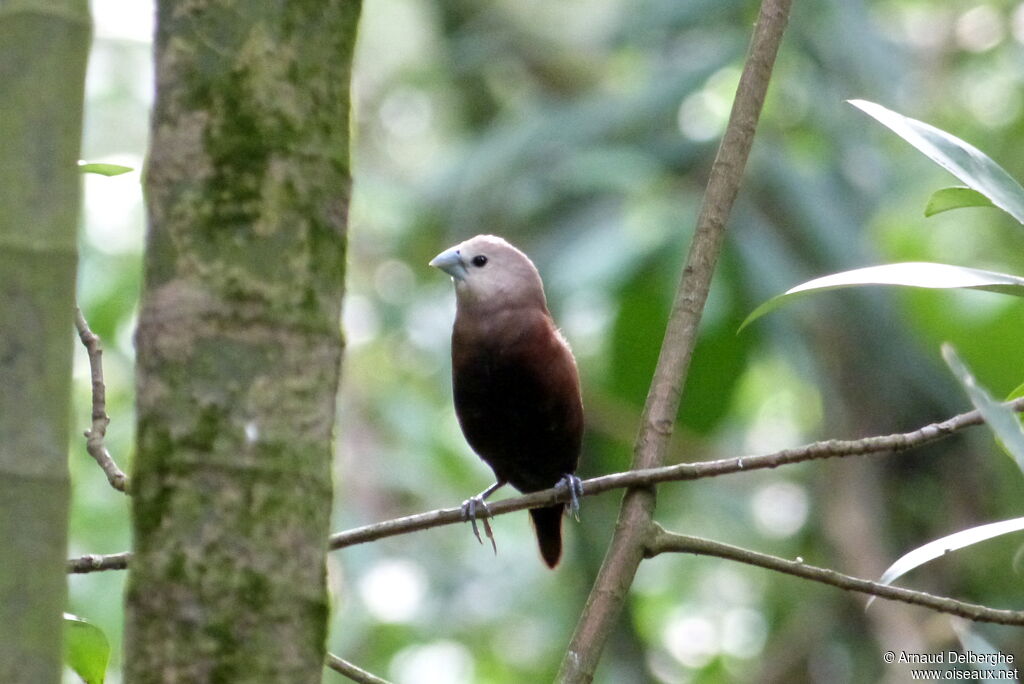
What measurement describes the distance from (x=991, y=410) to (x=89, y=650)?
121 centimetres

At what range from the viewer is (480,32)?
6.82m

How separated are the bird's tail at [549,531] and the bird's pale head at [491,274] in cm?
69

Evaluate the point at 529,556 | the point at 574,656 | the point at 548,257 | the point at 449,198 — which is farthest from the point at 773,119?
the point at 574,656

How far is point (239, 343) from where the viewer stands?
119cm

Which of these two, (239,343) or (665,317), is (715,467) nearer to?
(239,343)

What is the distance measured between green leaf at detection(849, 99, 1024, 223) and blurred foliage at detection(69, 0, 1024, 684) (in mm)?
2465

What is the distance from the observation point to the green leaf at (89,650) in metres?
1.78

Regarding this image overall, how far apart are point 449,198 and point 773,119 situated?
1462 mm

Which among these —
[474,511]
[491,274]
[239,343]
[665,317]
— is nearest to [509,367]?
[491,274]

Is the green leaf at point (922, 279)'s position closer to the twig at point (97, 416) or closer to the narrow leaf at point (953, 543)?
the narrow leaf at point (953, 543)

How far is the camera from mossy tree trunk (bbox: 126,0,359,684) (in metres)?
1.15

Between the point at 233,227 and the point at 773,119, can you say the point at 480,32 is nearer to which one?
the point at 773,119

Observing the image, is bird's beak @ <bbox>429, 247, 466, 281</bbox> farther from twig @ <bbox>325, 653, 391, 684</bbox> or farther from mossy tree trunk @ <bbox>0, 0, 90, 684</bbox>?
mossy tree trunk @ <bbox>0, 0, 90, 684</bbox>

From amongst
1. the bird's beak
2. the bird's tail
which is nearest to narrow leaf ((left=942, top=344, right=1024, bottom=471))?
the bird's beak
